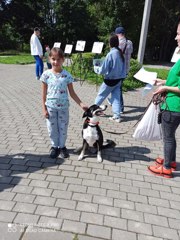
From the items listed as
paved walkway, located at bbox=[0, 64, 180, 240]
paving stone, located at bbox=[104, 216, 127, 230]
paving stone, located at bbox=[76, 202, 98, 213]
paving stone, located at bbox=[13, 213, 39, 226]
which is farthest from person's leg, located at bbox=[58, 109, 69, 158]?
paving stone, located at bbox=[104, 216, 127, 230]

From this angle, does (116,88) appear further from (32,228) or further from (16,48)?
(16,48)

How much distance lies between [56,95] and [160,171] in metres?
1.88

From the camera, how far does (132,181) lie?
3713 millimetres

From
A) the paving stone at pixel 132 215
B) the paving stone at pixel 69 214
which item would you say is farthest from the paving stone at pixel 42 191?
the paving stone at pixel 132 215

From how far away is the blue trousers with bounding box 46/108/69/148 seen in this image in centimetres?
397

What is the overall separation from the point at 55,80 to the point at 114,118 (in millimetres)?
2847

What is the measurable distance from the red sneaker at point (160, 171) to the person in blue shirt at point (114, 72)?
2.41m

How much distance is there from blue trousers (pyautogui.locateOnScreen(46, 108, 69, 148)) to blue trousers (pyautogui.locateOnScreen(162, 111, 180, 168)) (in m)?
1.45

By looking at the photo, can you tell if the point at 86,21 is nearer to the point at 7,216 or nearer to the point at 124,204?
the point at 124,204

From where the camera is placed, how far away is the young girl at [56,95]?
3746mm

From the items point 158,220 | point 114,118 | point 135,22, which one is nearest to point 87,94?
point 114,118

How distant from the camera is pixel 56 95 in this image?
3826 mm

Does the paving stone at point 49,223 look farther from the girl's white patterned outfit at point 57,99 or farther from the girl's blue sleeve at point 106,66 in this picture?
the girl's blue sleeve at point 106,66

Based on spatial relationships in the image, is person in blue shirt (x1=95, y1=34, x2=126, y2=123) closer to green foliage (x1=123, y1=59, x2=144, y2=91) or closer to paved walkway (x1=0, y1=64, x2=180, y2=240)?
paved walkway (x1=0, y1=64, x2=180, y2=240)
